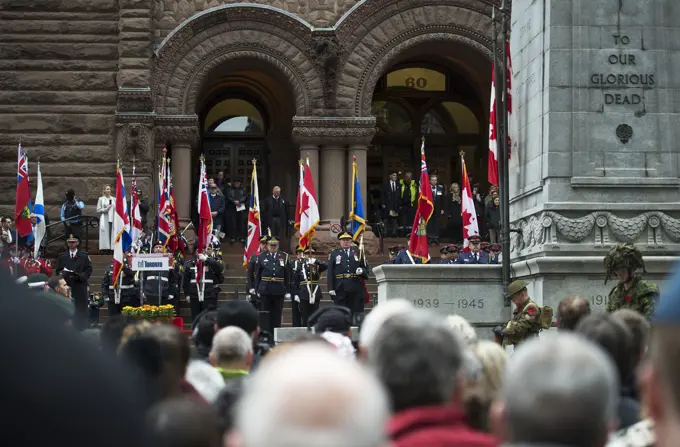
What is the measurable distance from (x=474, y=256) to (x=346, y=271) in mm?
2340

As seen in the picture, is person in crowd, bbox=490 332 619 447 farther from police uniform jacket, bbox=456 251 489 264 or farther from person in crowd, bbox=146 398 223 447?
police uniform jacket, bbox=456 251 489 264

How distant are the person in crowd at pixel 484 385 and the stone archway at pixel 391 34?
25.0 m

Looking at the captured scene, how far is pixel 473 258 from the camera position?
21.4m

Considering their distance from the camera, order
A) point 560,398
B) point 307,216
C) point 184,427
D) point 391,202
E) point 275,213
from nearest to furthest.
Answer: point 560,398 < point 184,427 < point 307,216 < point 275,213 < point 391,202

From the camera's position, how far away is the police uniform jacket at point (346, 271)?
72.0 ft

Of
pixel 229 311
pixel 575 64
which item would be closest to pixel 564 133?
pixel 575 64

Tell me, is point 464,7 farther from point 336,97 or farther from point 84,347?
point 84,347

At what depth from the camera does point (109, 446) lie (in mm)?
1621

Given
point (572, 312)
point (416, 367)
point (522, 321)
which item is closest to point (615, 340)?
point (416, 367)

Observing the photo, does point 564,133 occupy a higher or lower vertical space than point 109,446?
higher

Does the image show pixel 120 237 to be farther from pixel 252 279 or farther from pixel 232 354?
pixel 232 354

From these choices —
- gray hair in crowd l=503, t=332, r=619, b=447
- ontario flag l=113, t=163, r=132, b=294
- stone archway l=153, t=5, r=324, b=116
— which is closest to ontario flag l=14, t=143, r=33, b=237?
ontario flag l=113, t=163, r=132, b=294

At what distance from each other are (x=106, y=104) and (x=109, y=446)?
28.3 metres

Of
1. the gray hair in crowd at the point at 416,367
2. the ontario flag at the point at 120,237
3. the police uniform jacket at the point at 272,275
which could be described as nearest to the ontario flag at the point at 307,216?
the police uniform jacket at the point at 272,275
